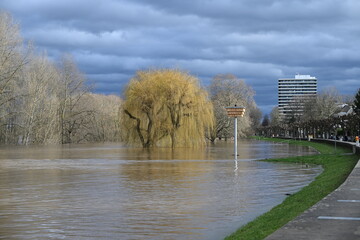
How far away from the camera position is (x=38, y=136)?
80500 mm

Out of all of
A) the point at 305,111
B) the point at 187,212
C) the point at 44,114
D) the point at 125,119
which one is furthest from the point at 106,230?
the point at 305,111

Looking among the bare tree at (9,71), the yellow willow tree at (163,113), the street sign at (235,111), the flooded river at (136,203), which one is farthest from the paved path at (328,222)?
the bare tree at (9,71)

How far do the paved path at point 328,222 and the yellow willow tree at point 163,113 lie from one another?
4993 cm

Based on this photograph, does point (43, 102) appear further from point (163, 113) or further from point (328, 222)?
point (328, 222)

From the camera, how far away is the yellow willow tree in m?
63.2

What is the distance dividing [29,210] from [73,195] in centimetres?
337

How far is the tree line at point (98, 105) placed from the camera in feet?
208

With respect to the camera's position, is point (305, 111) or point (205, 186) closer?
point (205, 186)

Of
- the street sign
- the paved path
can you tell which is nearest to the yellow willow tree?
the street sign

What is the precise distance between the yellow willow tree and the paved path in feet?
164

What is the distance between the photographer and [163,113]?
208 ft

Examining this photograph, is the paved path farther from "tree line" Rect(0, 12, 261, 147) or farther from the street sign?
"tree line" Rect(0, 12, 261, 147)

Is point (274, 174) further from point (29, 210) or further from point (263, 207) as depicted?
point (29, 210)

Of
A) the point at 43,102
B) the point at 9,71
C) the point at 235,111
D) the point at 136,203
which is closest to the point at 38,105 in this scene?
the point at 43,102
